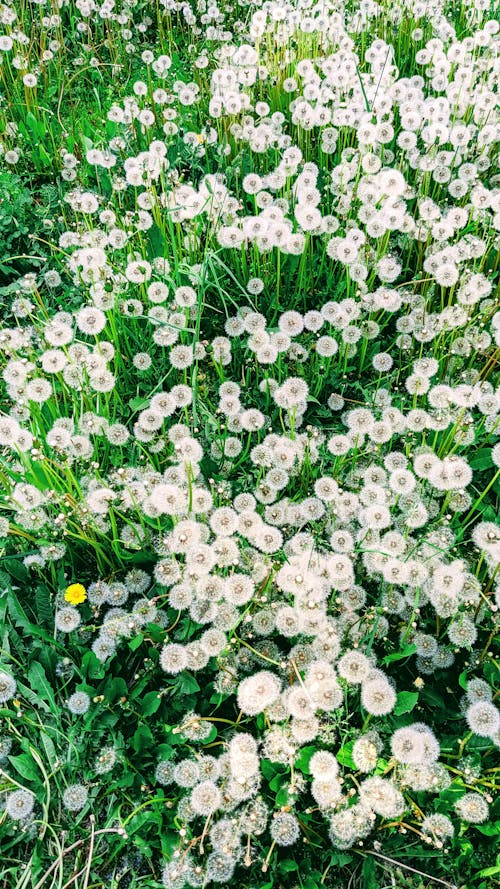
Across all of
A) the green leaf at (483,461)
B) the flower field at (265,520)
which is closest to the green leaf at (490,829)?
the flower field at (265,520)

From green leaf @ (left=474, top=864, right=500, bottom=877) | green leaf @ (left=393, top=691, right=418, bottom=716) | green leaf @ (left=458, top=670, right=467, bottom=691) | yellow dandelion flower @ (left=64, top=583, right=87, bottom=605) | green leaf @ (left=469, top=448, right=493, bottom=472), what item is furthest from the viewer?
green leaf @ (left=469, top=448, right=493, bottom=472)

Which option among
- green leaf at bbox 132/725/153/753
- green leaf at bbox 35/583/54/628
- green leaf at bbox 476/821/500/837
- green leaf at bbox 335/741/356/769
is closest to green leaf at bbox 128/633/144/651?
green leaf at bbox 132/725/153/753

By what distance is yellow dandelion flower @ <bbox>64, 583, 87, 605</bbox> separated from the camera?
2.29 m

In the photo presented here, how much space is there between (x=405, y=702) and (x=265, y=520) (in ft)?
2.54

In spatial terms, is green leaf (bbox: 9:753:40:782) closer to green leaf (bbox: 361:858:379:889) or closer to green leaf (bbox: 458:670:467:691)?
green leaf (bbox: 361:858:379:889)

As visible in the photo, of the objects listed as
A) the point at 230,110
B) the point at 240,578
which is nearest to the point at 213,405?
→ the point at 240,578

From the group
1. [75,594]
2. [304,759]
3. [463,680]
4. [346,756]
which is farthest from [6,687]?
[463,680]

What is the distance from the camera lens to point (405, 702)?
195cm

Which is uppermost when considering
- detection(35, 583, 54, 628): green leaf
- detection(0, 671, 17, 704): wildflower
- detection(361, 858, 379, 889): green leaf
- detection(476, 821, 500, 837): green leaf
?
detection(35, 583, 54, 628): green leaf

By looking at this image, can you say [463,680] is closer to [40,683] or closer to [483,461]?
[483,461]

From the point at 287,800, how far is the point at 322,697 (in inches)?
12.3

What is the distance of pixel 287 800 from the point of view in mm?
1830

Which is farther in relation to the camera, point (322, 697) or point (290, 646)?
point (290, 646)

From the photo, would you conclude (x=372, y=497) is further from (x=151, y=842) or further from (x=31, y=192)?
(x=31, y=192)
